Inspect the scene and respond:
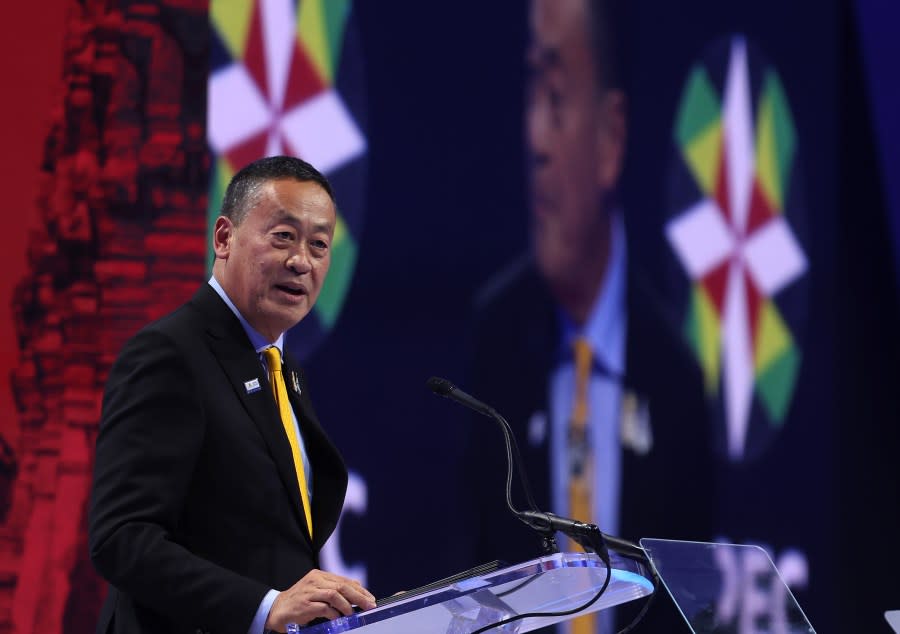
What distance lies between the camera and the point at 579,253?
14.5 feet

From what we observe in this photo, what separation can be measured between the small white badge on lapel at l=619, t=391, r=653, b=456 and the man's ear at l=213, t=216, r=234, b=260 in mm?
2521

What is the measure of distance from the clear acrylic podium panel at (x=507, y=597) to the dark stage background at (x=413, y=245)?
2097 mm

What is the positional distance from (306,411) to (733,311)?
9.43 feet

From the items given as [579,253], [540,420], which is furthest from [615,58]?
[540,420]

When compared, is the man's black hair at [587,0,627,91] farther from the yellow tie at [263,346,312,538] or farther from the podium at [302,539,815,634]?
the podium at [302,539,815,634]

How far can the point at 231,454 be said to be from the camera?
1944 millimetres

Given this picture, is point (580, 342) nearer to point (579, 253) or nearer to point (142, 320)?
point (579, 253)

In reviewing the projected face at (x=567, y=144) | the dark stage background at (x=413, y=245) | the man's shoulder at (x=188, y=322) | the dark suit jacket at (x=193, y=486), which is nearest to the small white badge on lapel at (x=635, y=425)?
the dark stage background at (x=413, y=245)

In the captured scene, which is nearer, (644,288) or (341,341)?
(341,341)

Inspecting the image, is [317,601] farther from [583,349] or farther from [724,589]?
[583,349]

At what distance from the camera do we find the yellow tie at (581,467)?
432 cm

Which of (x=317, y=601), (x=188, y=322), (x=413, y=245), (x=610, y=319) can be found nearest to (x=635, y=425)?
(x=610, y=319)

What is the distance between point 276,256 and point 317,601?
27.1 inches

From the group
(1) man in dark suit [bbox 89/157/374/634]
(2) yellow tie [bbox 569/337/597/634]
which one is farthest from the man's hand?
(2) yellow tie [bbox 569/337/597/634]
